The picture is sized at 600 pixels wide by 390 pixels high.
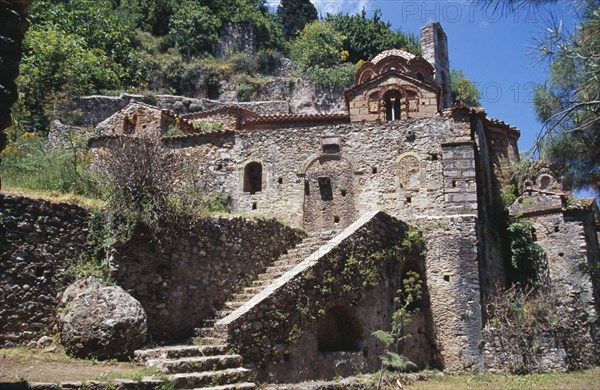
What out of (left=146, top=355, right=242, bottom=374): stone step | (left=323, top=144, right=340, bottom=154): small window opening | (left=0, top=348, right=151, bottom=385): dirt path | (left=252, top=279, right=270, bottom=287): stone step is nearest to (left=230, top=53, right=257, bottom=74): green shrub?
(left=323, top=144, right=340, bottom=154): small window opening

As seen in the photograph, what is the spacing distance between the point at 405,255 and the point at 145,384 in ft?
27.8

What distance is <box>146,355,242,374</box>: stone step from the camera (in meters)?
8.70

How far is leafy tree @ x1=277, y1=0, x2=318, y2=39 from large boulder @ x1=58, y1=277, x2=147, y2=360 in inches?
1951

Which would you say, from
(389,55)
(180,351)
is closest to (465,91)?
(389,55)

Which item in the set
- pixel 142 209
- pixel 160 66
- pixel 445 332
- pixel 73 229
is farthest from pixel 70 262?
pixel 160 66

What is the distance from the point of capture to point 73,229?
34.9 feet

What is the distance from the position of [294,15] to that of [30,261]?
169 feet

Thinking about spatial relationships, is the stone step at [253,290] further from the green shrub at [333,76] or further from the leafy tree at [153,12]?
the leafy tree at [153,12]

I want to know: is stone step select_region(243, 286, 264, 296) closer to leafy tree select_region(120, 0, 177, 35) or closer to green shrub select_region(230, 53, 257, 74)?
green shrub select_region(230, 53, 257, 74)

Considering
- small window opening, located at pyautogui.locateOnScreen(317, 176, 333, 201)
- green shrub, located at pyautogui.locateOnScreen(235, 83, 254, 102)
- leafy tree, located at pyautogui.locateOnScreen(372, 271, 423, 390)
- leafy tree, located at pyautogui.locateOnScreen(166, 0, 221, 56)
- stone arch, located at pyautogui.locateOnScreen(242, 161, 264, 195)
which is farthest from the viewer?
leafy tree, located at pyautogui.locateOnScreen(166, 0, 221, 56)

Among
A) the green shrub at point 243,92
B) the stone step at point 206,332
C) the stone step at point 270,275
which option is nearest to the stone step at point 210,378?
the stone step at point 206,332

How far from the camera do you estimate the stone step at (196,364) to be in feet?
28.6

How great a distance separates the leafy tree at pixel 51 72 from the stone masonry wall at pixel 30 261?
60.4 ft

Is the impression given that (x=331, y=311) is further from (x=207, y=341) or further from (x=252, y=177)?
(x=252, y=177)
